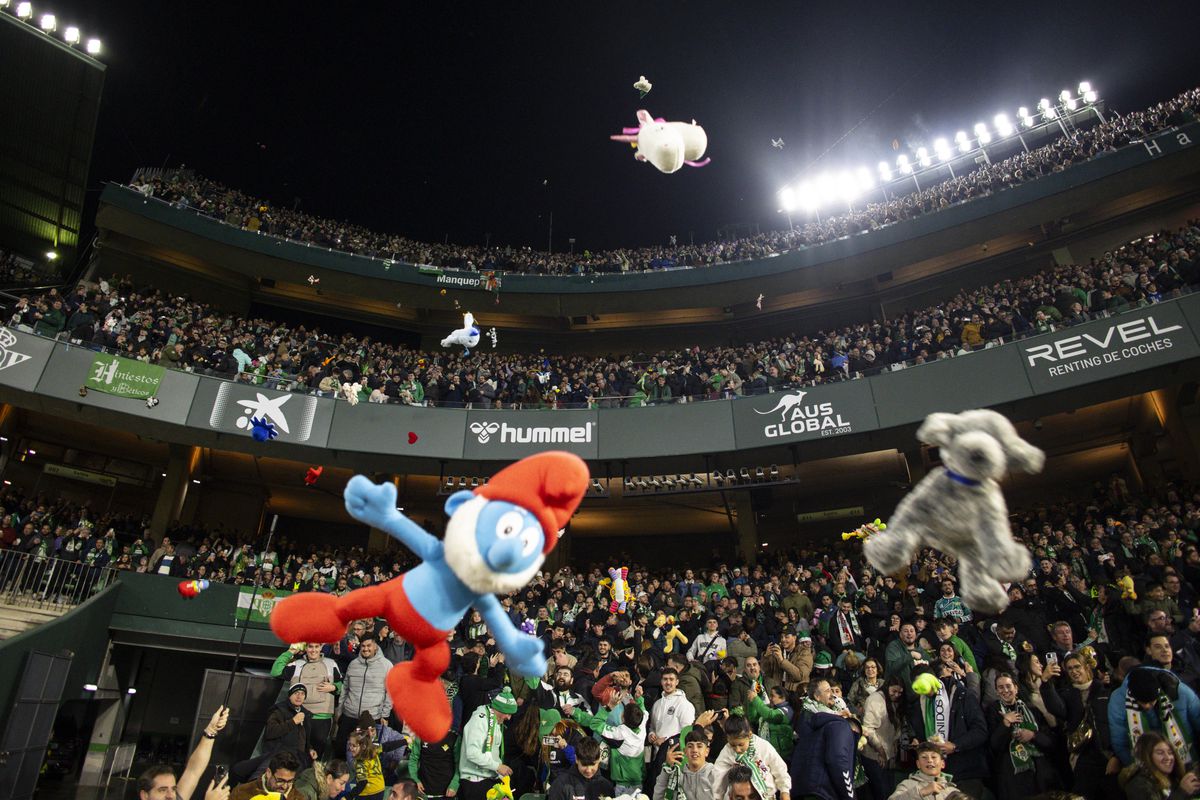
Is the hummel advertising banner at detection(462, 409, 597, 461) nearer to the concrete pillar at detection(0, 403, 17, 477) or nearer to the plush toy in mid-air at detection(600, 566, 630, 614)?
the plush toy in mid-air at detection(600, 566, 630, 614)

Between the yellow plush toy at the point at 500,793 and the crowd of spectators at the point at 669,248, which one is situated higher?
the crowd of spectators at the point at 669,248

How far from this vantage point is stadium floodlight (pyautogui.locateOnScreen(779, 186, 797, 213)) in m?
25.2

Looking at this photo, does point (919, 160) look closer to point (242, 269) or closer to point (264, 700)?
point (242, 269)

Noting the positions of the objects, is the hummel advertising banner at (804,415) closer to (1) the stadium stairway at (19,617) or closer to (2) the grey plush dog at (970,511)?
(2) the grey plush dog at (970,511)

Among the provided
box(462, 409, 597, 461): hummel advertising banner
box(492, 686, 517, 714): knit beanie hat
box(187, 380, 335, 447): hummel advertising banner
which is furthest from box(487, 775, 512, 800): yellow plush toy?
box(187, 380, 335, 447): hummel advertising banner

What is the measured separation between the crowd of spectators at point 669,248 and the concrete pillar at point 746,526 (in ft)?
23.0

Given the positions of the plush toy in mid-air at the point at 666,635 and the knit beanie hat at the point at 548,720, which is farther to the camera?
the plush toy in mid-air at the point at 666,635

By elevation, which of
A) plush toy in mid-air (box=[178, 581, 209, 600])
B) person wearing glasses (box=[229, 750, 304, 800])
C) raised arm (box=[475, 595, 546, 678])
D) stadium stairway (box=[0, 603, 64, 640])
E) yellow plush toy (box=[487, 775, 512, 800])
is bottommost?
yellow plush toy (box=[487, 775, 512, 800])

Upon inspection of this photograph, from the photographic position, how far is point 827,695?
5.58m

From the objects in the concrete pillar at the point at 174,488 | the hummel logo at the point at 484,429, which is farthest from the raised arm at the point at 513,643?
the concrete pillar at the point at 174,488

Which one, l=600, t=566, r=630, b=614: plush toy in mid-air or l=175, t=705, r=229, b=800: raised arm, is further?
l=600, t=566, r=630, b=614: plush toy in mid-air

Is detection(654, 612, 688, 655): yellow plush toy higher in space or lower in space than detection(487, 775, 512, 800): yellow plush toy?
higher

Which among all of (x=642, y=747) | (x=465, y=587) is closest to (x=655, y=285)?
(x=642, y=747)

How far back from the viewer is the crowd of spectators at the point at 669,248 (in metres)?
18.3
